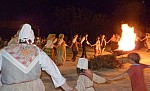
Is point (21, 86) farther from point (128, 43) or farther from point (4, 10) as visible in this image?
point (4, 10)

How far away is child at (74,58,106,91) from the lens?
18.4 feet

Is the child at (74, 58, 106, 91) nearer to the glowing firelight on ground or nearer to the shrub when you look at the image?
the shrub

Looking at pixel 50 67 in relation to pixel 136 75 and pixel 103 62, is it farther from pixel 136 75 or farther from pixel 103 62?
pixel 103 62

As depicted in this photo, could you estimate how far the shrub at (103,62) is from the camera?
13969 millimetres

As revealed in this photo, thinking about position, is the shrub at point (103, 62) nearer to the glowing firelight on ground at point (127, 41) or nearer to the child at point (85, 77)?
the glowing firelight on ground at point (127, 41)

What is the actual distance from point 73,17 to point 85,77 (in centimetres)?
3484

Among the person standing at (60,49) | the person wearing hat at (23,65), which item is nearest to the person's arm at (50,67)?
the person wearing hat at (23,65)

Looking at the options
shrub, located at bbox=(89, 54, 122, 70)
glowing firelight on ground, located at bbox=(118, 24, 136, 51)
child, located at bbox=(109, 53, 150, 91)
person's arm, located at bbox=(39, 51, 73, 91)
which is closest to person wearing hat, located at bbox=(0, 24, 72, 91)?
person's arm, located at bbox=(39, 51, 73, 91)

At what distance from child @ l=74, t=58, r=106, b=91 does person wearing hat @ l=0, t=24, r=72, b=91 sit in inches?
64.4

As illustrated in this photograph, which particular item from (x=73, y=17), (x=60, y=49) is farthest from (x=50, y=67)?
(x=73, y=17)

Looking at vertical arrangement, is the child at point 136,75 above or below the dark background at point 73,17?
below

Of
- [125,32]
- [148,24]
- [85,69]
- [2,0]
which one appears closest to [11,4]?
[2,0]

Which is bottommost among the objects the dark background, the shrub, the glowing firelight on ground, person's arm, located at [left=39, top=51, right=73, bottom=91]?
the shrub

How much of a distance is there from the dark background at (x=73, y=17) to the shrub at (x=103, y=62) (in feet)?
72.6
